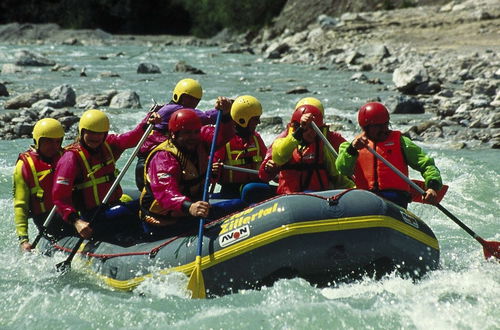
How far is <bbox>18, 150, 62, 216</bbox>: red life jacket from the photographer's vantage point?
7309 mm

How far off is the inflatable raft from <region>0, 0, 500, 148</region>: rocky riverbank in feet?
22.9

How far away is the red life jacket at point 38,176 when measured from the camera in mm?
7309

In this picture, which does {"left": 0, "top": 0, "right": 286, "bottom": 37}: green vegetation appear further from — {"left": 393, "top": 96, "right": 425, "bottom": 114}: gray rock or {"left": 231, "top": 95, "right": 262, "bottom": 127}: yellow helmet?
{"left": 231, "top": 95, "right": 262, "bottom": 127}: yellow helmet

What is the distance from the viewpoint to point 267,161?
275 inches

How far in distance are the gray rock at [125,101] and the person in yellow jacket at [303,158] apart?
1025cm

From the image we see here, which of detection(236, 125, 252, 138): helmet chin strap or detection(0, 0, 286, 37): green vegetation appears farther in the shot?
detection(0, 0, 286, 37): green vegetation

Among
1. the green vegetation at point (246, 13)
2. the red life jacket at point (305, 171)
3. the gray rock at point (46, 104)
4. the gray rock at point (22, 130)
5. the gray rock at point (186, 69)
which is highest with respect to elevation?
the red life jacket at point (305, 171)

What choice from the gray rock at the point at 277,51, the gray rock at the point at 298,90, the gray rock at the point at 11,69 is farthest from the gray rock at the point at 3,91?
the gray rock at the point at 277,51

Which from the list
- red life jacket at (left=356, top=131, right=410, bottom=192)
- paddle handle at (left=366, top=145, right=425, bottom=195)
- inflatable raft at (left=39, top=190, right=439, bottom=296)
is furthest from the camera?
red life jacket at (left=356, top=131, right=410, bottom=192)

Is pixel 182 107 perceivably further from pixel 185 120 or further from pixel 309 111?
pixel 309 111

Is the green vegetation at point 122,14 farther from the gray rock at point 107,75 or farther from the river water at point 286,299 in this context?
the river water at point 286,299

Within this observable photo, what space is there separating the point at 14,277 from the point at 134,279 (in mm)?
1309

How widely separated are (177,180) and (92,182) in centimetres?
Result: 93

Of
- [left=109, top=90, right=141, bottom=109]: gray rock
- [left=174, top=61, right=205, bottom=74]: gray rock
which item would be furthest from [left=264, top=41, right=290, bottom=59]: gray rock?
[left=109, top=90, right=141, bottom=109]: gray rock
